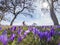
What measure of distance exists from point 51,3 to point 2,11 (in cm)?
2026

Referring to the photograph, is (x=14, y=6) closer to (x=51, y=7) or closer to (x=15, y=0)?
(x=15, y=0)

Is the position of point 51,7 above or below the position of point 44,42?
below

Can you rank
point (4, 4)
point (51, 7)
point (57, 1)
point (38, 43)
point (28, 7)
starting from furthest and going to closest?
point (28, 7), point (4, 4), point (57, 1), point (51, 7), point (38, 43)

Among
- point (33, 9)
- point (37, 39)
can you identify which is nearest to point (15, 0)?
point (33, 9)

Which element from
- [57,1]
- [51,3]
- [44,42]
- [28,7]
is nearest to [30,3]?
[28,7]

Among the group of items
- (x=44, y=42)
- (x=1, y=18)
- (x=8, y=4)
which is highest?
(x=44, y=42)

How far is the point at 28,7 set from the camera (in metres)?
50.2

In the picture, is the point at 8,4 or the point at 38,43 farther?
the point at 8,4

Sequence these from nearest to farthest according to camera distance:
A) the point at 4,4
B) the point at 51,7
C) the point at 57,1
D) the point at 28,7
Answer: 1. the point at 51,7
2. the point at 57,1
3. the point at 4,4
4. the point at 28,7

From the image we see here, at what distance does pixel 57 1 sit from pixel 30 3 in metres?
18.4

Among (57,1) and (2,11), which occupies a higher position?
(57,1)

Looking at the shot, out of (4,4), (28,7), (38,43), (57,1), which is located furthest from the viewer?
(28,7)

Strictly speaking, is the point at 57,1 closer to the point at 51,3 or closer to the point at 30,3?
the point at 51,3

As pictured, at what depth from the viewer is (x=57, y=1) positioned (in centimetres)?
3244
